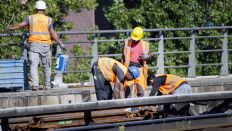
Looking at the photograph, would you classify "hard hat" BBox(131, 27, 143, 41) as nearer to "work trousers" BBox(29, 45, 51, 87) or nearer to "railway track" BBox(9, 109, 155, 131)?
"work trousers" BBox(29, 45, 51, 87)

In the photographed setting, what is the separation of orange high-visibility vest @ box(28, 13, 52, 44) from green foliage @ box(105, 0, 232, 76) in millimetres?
6472

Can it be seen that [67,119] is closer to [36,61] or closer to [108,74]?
[108,74]

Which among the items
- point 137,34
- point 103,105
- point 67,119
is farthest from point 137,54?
point 103,105

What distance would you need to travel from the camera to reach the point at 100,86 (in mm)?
13195

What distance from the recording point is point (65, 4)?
19.3m

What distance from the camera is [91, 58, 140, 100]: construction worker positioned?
42.6ft

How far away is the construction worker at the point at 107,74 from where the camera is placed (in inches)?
511

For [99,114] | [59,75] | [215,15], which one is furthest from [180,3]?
[99,114]

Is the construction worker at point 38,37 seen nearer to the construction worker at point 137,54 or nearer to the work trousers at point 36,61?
the work trousers at point 36,61

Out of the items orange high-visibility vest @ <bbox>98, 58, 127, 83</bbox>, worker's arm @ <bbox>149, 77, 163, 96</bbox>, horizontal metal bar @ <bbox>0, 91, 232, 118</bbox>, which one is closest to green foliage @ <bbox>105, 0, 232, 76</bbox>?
worker's arm @ <bbox>149, 77, 163, 96</bbox>

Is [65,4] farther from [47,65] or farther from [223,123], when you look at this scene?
[223,123]

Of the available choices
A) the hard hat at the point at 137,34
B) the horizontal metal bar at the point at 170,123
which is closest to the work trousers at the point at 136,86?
the hard hat at the point at 137,34

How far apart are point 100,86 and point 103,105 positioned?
10.9 feet

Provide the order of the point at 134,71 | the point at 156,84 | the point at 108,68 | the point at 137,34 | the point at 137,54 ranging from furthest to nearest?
1. the point at 137,54
2. the point at 137,34
3. the point at 156,84
4. the point at 134,71
5. the point at 108,68
